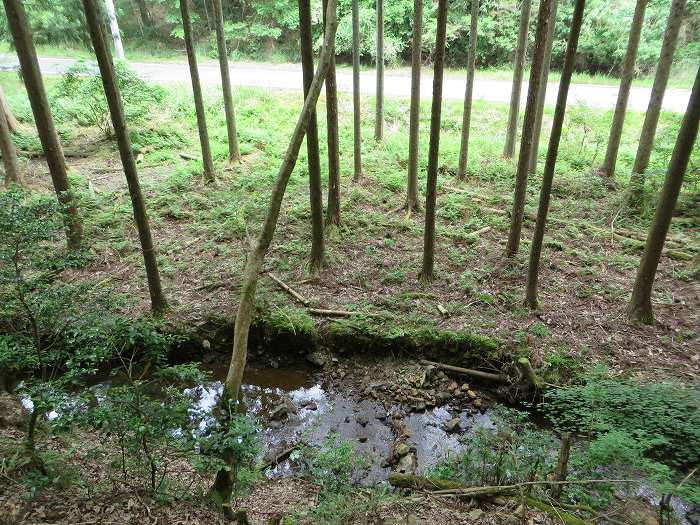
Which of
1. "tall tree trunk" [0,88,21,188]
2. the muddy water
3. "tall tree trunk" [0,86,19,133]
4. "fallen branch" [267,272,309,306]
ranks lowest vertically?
the muddy water

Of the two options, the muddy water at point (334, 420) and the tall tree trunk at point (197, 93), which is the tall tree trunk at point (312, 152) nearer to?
the muddy water at point (334, 420)

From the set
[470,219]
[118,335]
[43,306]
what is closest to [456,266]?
[470,219]

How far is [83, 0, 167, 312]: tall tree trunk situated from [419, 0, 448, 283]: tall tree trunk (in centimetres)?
584

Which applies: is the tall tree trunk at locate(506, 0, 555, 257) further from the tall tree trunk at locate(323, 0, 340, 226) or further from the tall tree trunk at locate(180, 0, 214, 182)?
the tall tree trunk at locate(180, 0, 214, 182)

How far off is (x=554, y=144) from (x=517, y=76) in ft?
27.1

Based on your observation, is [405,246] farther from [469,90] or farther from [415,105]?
[469,90]

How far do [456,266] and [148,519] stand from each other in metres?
8.81

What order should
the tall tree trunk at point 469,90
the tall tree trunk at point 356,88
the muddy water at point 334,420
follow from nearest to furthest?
the muddy water at point 334,420 → the tall tree trunk at point 469,90 → the tall tree trunk at point 356,88

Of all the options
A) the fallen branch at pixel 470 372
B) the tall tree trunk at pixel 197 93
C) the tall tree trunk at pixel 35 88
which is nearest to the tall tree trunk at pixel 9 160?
the tall tree trunk at pixel 35 88

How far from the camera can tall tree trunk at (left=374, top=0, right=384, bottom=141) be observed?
1446 centimetres

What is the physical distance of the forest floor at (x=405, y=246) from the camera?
8.97 m

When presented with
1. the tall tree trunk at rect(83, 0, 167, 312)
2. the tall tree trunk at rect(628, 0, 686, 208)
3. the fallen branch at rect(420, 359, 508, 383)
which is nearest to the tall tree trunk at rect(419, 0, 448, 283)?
the fallen branch at rect(420, 359, 508, 383)

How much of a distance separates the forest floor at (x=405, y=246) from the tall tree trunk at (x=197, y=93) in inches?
29.3

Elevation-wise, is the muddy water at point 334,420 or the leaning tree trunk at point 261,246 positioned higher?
the leaning tree trunk at point 261,246
